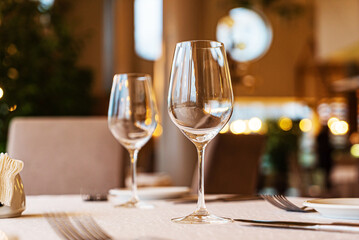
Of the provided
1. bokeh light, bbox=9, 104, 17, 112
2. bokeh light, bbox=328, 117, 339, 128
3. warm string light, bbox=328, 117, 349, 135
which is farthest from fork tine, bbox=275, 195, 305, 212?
bokeh light, bbox=328, 117, 339, 128

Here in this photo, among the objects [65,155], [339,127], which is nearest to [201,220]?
[65,155]

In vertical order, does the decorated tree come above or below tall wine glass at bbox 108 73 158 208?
above

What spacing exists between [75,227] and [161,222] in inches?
4.9

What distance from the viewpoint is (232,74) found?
6980mm

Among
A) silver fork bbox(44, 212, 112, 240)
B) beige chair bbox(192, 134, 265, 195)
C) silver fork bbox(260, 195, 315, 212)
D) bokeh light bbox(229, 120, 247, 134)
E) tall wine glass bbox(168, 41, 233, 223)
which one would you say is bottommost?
bokeh light bbox(229, 120, 247, 134)

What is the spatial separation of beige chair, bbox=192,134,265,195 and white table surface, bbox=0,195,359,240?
113 cm

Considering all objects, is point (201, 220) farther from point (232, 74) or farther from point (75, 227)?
point (232, 74)

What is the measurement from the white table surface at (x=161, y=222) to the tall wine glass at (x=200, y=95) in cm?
6

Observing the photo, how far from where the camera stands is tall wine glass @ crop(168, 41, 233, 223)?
2.56 ft

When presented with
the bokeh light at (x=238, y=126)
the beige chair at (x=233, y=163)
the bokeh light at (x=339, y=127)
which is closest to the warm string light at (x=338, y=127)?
the bokeh light at (x=339, y=127)

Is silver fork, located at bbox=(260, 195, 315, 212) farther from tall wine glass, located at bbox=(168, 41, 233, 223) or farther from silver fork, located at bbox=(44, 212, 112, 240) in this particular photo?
silver fork, located at bbox=(44, 212, 112, 240)

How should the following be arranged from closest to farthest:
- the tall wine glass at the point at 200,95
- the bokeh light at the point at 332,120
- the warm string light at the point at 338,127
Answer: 1. the tall wine glass at the point at 200,95
2. the warm string light at the point at 338,127
3. the bokeh light at the point at 332,120

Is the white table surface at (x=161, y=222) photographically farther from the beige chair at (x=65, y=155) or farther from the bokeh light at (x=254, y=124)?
the bokeh light at (x=254, y=124)

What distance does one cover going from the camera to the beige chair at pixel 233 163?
2258mm
